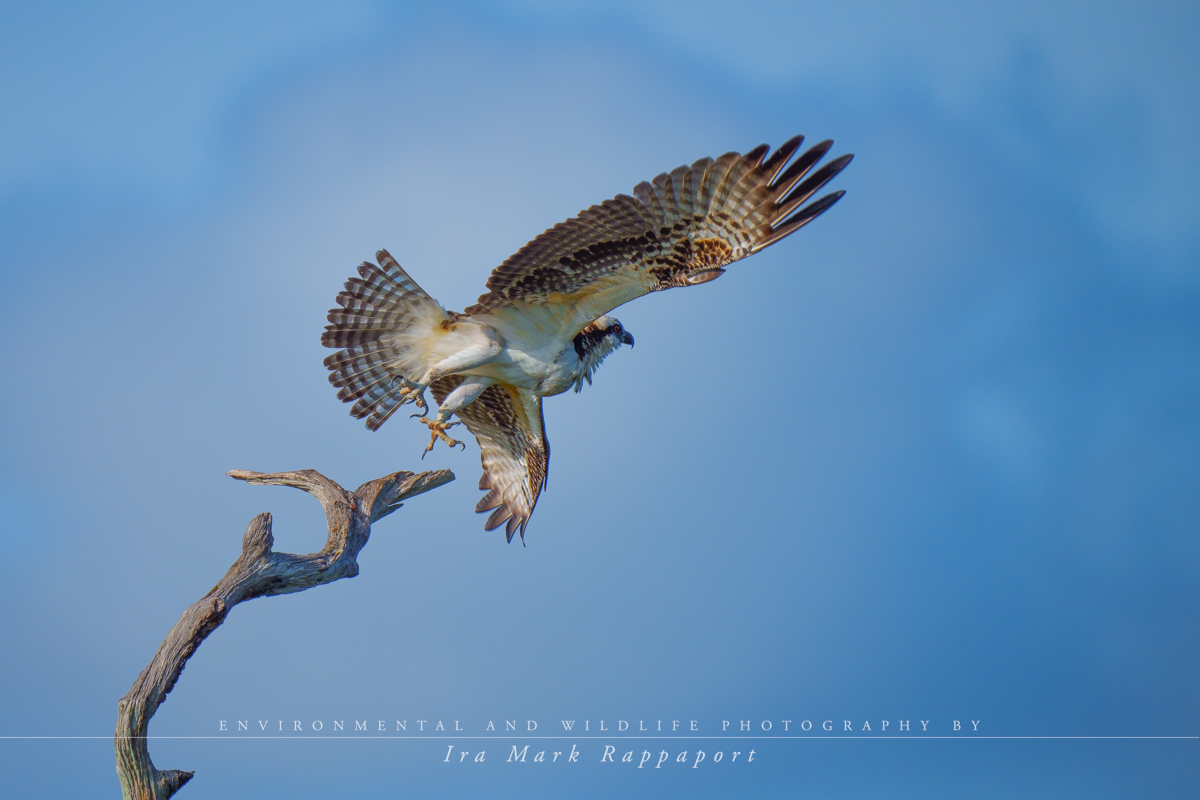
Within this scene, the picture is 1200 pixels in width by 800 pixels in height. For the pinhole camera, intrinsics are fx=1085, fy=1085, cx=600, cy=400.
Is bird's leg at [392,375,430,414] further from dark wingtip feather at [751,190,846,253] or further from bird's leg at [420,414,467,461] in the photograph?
dark wingtip feather at [751,190,846,253]

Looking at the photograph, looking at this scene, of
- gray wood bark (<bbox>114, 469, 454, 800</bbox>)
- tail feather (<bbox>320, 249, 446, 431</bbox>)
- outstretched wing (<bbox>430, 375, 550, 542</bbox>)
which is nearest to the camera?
gray wood bark (<bbox>114, 469, 454, 800</bbox>)

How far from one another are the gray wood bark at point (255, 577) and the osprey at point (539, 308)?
969 mm

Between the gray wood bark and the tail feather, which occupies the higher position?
the tail feather

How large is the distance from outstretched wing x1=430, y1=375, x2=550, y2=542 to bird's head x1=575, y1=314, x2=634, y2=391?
538 mm

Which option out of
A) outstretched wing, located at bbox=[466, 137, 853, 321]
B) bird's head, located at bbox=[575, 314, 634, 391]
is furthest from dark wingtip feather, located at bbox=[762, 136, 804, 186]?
bird's head, located at bbox=[575, 314, 634, 391]

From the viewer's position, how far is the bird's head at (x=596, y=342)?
9.31m

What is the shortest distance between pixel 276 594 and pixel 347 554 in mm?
594

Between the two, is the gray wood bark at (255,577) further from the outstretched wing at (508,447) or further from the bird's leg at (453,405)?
the outstretched wing at (508,447)

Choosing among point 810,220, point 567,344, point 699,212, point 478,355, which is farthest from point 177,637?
point 810,220

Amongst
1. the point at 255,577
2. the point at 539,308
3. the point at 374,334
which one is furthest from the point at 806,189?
the point at 255,577

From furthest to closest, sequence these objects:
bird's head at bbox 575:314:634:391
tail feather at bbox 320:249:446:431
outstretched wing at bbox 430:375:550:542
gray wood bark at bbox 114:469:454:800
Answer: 1. outstretched wing at bbox 430:375:550:542
2. bird's head at bbox 575:314:634:391
3. tail feather at bbox 320:249:446:431
4. gray wood bark at bbox 114:469:454:800

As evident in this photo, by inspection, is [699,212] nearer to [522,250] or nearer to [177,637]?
[522,250]

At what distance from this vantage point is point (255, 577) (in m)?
6.96

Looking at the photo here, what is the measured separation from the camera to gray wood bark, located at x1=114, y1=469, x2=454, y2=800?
20.4ft
